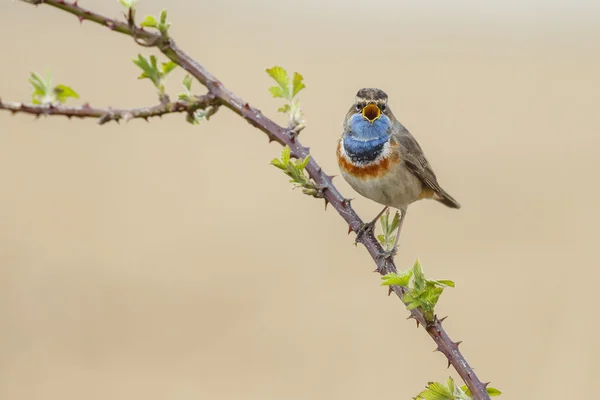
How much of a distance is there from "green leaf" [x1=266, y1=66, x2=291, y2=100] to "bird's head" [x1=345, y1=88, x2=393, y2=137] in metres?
1.35

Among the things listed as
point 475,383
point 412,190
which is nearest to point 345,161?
point 412,190

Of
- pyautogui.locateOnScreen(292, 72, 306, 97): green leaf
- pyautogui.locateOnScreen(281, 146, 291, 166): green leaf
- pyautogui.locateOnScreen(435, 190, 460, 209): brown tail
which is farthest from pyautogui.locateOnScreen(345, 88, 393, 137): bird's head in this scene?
pyautogui.locateOnScreen(281, 146, 291, 166): green leaf

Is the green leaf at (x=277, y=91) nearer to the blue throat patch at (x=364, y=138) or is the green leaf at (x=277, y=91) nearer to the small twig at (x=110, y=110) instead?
the small twig at (x=110, y=110)

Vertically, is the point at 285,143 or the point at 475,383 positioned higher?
the point at 285,143

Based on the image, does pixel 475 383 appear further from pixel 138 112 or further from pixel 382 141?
pixel 382 141

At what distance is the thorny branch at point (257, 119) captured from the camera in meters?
2.33

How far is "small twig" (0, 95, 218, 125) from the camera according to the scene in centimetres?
233

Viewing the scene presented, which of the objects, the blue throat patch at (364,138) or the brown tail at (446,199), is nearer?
the blue throat patch at (364,138)

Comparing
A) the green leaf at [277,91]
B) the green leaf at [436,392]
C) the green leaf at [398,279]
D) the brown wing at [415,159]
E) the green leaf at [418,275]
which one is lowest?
the green leaf at [436,392]

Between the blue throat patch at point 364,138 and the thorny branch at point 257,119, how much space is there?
163 cm

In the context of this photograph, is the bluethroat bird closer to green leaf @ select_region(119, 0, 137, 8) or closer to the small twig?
the small twig

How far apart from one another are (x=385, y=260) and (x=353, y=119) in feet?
6.34

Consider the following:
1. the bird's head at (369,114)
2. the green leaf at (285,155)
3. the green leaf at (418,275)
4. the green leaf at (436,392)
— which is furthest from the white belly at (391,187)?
the green leaf at (436,392)

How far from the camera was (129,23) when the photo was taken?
8.34 ft
